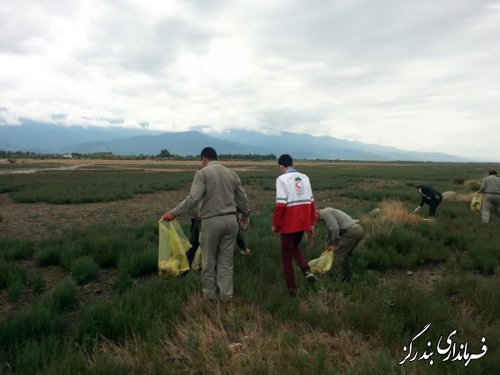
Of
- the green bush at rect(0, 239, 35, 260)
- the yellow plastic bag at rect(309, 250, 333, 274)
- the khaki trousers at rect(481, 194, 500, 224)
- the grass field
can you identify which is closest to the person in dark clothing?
the khaki trousers at rect(481, 194, 500, 224)

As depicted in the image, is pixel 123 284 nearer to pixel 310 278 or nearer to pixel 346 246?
pixel 310 278

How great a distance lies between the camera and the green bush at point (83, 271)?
20.4 ft

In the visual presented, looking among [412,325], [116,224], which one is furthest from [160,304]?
[116,224]

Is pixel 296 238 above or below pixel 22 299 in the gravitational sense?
above

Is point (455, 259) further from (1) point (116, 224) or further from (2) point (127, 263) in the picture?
(1) point (116, 224)

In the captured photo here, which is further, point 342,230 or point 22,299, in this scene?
point 342,230

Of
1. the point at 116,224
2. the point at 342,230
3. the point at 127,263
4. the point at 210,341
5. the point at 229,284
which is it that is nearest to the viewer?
the point at 210,341

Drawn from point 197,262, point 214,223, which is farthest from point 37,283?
point 214,223

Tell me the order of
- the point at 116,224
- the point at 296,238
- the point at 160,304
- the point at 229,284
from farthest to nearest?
the point at 116,224
the point at 296,238
the point at 229,284
the point at 160,304

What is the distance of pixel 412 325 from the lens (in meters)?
4.18

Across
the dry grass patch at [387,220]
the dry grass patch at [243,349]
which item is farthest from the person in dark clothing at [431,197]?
the dry grass patch at [243,349]

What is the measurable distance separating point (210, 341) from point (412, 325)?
98.3 inches

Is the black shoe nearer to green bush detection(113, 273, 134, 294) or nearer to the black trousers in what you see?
green bush detection(113, 273, 134, 294)

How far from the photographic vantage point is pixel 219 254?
16.2 feet
